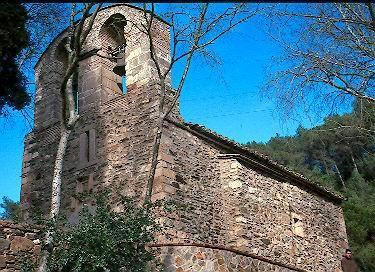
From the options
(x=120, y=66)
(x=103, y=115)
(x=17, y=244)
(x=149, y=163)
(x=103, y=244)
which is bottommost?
(x=103, y=244)

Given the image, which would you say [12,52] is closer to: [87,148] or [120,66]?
[87,148]

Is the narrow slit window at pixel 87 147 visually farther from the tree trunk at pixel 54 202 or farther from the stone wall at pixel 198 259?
the tree trunk at pixel 54 202

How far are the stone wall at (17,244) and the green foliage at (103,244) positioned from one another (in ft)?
1.19

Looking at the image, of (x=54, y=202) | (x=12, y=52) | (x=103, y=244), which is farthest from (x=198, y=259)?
(x=12, y=52)

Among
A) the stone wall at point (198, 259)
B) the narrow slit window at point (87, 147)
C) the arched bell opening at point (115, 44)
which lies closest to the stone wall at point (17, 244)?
the stone wall at point (198, 259)

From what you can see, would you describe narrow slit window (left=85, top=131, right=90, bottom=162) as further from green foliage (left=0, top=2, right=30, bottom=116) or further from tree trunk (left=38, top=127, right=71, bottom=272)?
tree trunk (left=38, top=127, right=71, bottom=272)

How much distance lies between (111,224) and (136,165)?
11.4 feet

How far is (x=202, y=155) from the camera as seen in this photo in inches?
450

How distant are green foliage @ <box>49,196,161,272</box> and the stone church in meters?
2.40

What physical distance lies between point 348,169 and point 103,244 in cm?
2576

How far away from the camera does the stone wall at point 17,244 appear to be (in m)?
6.68

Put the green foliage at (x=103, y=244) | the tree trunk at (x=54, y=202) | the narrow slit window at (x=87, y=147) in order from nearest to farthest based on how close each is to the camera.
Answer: the tree trunk at (x=54, y=202) → the green foliage at (x=103, y=244) → the narrow slit window at (x=87, y=147)

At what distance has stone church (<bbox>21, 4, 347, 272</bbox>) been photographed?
10.5 m

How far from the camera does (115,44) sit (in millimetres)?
12844
